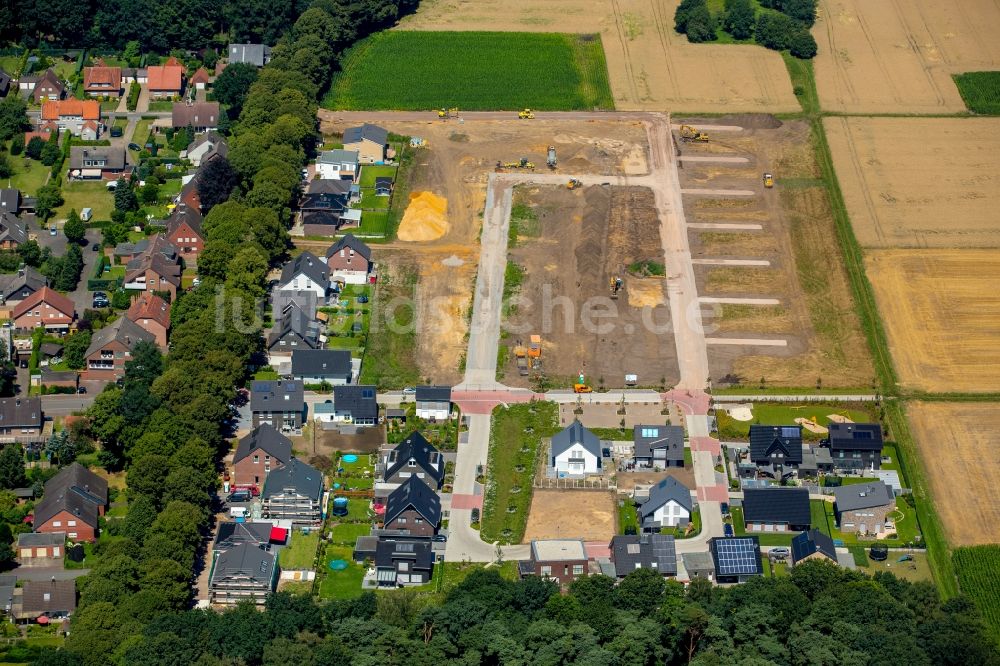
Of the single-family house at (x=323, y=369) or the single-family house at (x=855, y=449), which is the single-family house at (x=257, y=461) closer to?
the single-family house at (x=323, y=369)

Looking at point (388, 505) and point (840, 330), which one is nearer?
point (388, 505)

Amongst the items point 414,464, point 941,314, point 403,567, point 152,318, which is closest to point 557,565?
point 403,567

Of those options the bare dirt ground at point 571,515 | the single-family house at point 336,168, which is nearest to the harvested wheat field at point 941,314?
the bare dirt ground at point 571,515

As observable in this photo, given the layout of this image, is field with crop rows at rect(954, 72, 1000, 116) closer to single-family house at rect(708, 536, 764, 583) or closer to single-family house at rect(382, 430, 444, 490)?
single-family house at rect(708, 536, 764, 583)

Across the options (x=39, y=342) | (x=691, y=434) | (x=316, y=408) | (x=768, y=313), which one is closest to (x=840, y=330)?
(x=768, y=313)

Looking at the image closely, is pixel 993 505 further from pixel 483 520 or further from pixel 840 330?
pixel 483 520

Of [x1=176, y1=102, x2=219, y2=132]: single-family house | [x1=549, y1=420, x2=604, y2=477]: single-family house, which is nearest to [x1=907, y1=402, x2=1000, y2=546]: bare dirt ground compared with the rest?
[x1=549, y1=420, x2=604, y2=477]: single-family house
